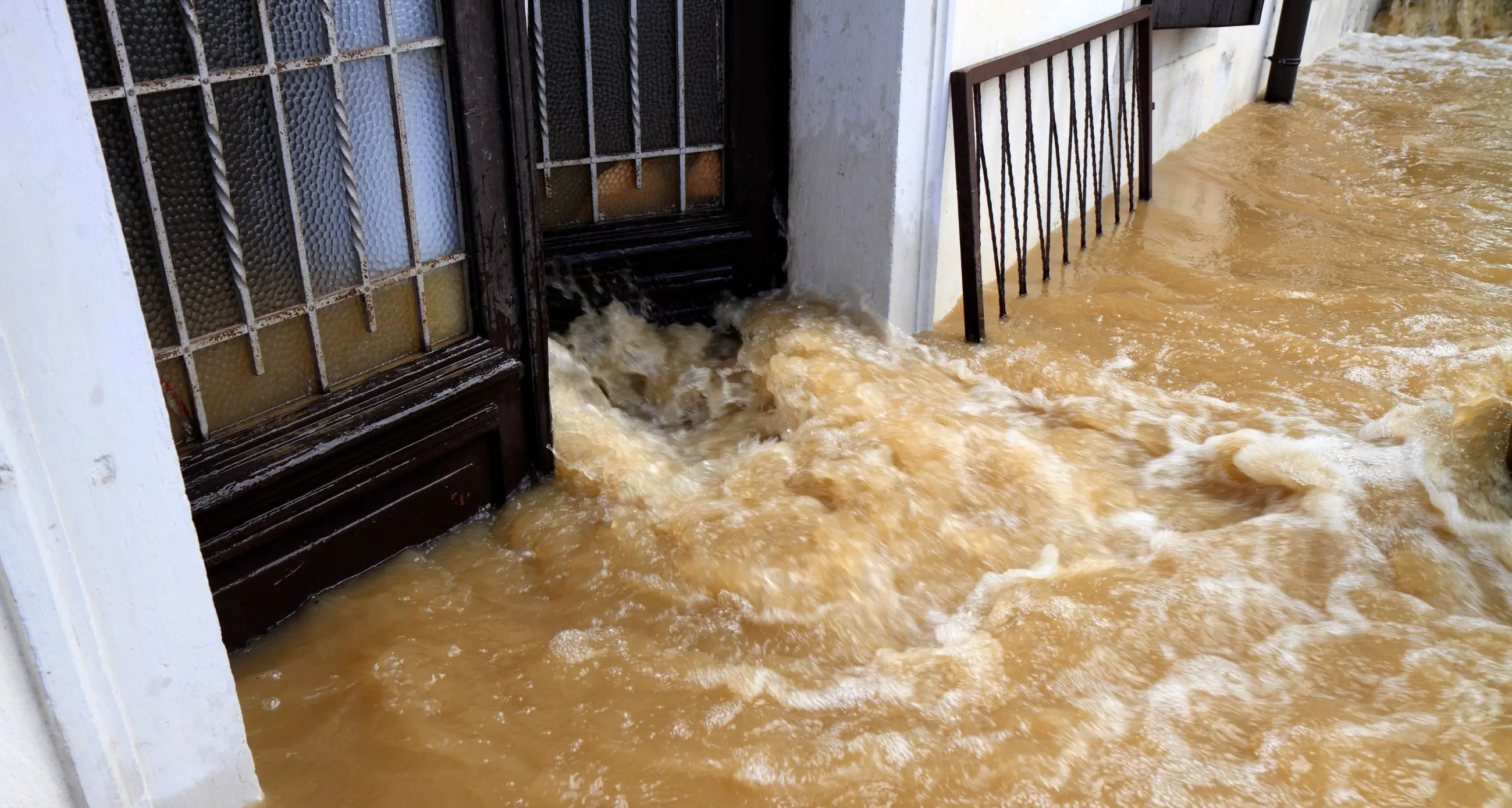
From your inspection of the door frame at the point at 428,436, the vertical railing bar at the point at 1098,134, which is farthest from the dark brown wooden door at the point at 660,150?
the vertical railing bar at the point at 1098,134

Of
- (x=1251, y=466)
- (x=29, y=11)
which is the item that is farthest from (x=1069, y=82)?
(x=29, y=11)

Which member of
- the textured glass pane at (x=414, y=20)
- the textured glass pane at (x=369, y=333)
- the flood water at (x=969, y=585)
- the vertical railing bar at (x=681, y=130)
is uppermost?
the textured glass pane at (x=414, y=20)

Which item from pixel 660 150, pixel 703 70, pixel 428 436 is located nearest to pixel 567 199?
pixel 660 150

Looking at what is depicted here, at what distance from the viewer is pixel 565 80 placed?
3.36 m

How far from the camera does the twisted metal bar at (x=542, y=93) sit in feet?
10.6

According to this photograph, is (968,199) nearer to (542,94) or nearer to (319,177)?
(542,94)

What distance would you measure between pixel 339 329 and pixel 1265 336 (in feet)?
10.2

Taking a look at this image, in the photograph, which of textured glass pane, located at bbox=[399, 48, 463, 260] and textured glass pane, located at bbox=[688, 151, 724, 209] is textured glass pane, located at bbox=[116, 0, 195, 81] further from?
textured glass pane, located at bbox=[688, 151, 724, 209]

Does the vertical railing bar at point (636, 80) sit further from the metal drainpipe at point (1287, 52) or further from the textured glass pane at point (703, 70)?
the metal drainpipe at point (1287, 52)

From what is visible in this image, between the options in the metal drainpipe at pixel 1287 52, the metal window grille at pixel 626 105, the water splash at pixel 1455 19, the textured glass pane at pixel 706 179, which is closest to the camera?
the metal window grille at pixel 626 105

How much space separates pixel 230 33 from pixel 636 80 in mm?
1508

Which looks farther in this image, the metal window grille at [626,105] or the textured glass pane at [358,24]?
the metal window grille at [626,105]

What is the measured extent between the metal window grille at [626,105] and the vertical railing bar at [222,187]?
124 cm

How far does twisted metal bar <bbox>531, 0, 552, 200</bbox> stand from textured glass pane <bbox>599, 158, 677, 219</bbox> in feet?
0.60
